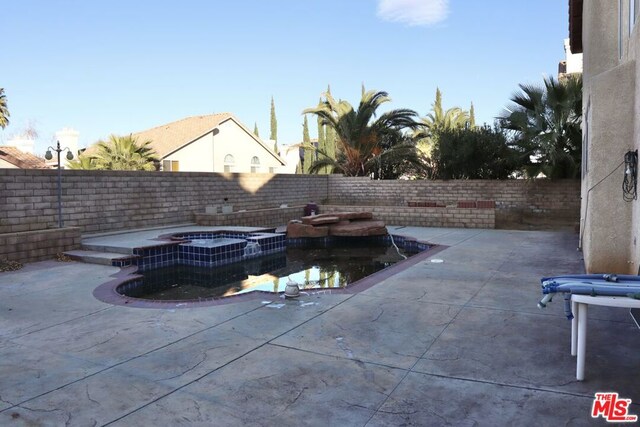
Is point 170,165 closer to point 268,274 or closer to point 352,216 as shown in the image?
point 352,216

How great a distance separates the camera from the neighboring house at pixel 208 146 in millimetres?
26953

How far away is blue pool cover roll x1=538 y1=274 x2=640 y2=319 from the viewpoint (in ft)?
10.2

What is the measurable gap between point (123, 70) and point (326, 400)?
35.8 metres

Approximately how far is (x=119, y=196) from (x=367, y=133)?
40.0ft

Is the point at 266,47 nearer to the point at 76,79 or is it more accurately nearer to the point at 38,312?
the point at 76,79

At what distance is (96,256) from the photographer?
8523mm

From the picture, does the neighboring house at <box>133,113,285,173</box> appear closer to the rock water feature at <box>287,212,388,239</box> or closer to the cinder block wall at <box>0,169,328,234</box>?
the cinder block wall at <box>0,169,328,234</box>

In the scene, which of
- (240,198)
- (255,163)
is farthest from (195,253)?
(255,163)

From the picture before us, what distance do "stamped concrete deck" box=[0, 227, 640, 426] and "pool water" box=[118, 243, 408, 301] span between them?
1286 mm

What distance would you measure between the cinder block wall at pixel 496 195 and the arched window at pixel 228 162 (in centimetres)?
1112

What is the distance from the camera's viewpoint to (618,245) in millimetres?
6273

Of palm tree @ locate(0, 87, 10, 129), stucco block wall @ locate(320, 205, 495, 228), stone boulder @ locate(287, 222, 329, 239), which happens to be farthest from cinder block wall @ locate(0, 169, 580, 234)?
palm tree @ locate(0, 87, 10, 129)

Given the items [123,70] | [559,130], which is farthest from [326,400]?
[123,70]

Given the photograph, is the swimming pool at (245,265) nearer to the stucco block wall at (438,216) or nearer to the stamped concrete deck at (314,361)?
the stamped concrete deck at (314,361)
